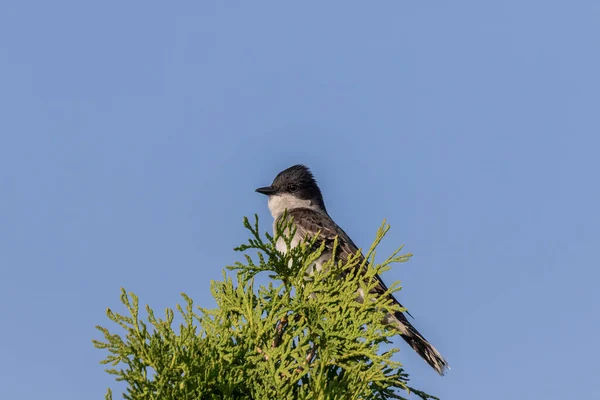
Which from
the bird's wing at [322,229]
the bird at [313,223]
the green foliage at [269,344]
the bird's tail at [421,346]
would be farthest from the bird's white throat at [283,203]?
the green foliage at [269,344]

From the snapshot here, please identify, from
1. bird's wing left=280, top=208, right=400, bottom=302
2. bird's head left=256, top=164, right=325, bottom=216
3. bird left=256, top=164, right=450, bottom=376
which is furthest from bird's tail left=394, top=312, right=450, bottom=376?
bird's head left=256, top=164, right=325, bottom=216

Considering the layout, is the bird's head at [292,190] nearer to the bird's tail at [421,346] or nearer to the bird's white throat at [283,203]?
the bird's white throat at [283,203]

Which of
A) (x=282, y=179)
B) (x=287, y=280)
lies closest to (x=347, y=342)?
(x=287, y=280)

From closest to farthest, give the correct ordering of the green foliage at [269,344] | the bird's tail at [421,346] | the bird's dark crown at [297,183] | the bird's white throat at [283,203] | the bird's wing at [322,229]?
the green foliage at [269,344], the bird's tail at [421,346], the bird's wing at [322,229], the bird's white throat at [283,203], the bird's dark crown at [297,183]

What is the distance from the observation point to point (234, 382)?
5.50 meters

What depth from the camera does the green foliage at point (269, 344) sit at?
18.0 ft

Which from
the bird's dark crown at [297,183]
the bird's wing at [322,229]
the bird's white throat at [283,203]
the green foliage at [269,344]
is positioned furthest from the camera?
the bird's dark crown at [297,183]

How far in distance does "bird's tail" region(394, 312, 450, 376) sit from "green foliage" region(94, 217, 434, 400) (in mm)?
1701

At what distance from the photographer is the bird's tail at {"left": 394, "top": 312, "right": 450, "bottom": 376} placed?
27.2 ft

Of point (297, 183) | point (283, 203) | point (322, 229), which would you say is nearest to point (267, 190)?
point (283, 203)

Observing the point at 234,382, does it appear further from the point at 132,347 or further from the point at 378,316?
the point at 378,316

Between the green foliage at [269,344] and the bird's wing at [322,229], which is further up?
the bird's wing at [322,229]

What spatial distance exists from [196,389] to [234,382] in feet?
0.87

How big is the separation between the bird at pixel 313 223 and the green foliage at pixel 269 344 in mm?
912
